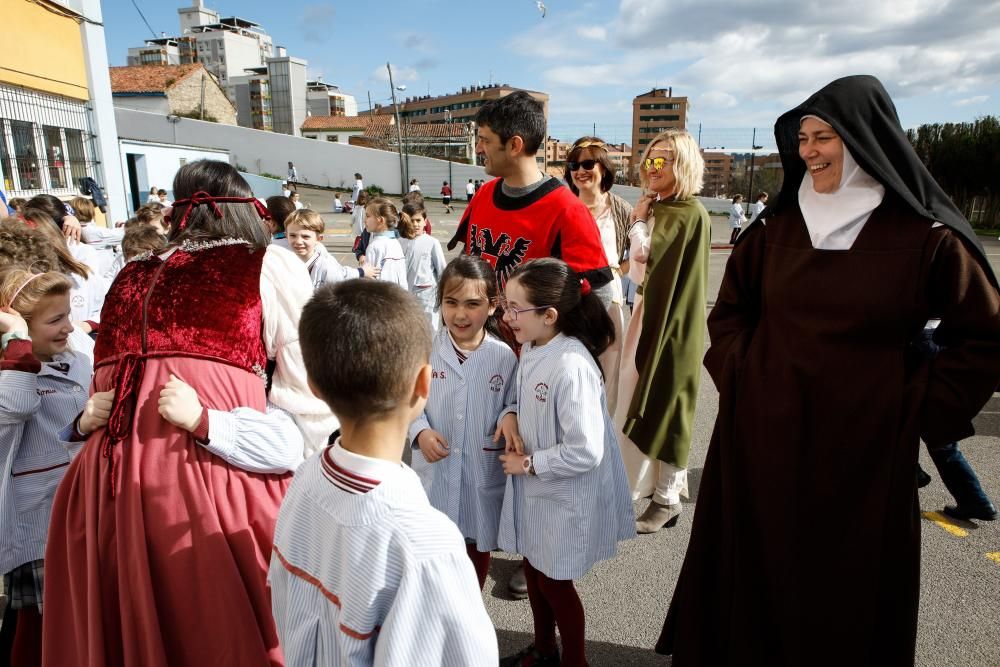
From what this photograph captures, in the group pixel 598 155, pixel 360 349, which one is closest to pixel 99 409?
pixel 360 349

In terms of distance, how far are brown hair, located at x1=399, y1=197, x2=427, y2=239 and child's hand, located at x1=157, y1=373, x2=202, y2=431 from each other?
5116 millimetres

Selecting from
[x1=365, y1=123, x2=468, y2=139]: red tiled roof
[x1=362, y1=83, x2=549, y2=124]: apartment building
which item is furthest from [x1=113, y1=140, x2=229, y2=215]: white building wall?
[x1=362, y1=83, x2=549, y2=124]: apartment building

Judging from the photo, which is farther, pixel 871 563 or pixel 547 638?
pixel 547 638

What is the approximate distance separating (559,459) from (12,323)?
2019 millimetres

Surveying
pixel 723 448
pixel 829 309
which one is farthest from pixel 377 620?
pixel 829 309

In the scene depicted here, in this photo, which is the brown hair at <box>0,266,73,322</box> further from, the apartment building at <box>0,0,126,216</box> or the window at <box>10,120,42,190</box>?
the window at <box>10,120,42,190</box>

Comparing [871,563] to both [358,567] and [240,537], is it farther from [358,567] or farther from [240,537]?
[240,537]

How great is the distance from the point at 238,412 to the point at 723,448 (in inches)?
62.6

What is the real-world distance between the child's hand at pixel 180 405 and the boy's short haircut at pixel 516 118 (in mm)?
1584

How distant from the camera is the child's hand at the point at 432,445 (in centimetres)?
235

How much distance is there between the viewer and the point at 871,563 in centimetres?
188

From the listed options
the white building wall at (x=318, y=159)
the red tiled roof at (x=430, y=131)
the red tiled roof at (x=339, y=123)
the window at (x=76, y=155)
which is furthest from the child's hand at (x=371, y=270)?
the red tiled roof at (x=339, y=123)

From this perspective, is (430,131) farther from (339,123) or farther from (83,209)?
A: (83,209)

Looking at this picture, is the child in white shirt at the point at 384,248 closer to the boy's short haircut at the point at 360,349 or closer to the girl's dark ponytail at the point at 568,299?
the girl's dark ponytail at the point at 568,299
